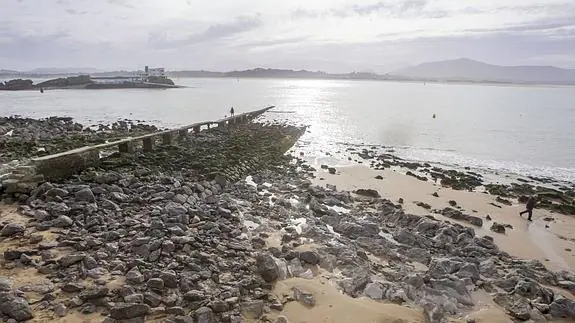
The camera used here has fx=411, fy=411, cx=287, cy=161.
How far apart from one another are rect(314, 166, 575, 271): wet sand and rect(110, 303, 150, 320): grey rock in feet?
37.1

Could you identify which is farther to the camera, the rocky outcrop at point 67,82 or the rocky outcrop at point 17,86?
the rocky outcrop at point 67,82

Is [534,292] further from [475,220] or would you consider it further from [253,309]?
[253,309]

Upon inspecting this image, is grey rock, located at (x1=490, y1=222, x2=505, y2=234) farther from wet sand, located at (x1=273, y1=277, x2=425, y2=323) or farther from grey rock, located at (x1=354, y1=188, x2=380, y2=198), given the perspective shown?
wet sand, located at (x1=273, y1=277, x2=425, y2=323)

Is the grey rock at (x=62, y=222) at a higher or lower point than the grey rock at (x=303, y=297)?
higher

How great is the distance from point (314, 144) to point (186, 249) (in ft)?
92.1

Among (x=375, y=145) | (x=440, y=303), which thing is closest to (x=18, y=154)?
(x=440, y=303)

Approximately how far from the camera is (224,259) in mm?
8992

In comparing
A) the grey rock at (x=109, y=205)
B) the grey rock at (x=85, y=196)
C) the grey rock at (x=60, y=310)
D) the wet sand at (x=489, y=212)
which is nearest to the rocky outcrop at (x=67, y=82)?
the wet sand at (x=489, y=212)

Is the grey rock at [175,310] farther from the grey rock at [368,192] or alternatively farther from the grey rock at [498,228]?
the grey rock at [368,192]

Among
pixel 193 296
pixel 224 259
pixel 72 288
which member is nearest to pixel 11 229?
pixel 72 288

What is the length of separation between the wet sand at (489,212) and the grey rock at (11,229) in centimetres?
1325

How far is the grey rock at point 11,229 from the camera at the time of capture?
9109mm

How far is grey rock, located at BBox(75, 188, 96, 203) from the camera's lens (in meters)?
11.4

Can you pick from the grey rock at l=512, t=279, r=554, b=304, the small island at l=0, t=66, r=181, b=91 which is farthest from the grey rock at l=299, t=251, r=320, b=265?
the small island at l=0, t=66, r=181, b=91
